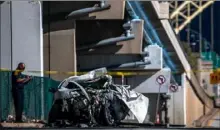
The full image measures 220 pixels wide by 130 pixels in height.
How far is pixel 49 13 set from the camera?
2316 centimetres

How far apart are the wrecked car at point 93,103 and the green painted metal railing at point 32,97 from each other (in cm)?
216

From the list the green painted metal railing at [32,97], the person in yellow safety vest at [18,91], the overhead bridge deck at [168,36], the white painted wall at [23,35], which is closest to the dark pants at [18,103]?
the person in yellow safety vest at [18,91]

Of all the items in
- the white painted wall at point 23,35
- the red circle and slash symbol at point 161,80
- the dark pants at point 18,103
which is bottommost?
the dark pants at point 18,103

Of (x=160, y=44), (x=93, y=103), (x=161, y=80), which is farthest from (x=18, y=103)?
(x=160, y=44)

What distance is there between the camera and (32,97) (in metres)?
18.3

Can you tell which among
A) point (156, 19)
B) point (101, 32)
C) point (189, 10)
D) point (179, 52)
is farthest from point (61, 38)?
point (189, 10)

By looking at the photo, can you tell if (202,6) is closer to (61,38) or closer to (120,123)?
(61,38)

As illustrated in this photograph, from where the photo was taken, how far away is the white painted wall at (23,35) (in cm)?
1966

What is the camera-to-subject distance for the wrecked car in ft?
47.6

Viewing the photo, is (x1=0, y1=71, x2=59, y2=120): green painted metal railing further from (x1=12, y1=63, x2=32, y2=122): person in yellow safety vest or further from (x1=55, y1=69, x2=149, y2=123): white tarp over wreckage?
(x1=55, y1=69, x2=149, y2=123): white tarp over wreckage

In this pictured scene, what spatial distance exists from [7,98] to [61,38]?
23.0 ft

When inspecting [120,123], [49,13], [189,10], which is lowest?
[120,123]

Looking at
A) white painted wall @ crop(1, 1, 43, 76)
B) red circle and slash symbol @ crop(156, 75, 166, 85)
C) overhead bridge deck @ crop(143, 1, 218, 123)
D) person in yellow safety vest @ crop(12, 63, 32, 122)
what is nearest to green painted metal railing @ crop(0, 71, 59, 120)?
person in yellow safety vest @ crop(12, 63, 32, 122)

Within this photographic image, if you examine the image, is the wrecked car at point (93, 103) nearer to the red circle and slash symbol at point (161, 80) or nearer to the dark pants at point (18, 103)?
the dark pants at point (18, 103)
